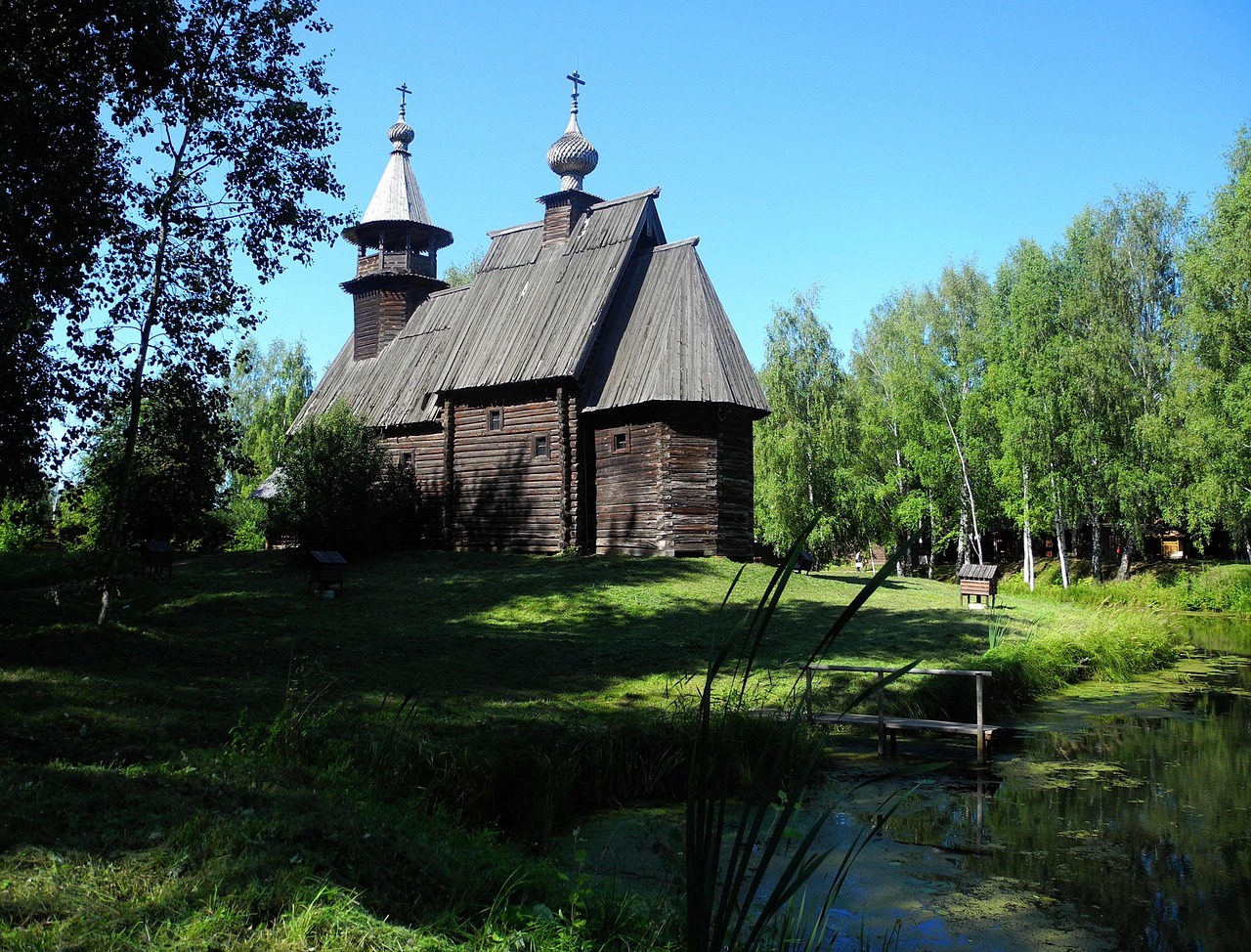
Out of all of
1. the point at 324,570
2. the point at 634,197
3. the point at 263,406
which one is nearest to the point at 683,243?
the point at 634,197

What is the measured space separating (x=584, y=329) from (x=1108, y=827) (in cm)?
1813

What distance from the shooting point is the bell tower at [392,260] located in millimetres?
31656

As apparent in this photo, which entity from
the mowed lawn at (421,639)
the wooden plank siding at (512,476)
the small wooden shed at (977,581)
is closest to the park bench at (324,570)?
the mowed lawn at (421,639)

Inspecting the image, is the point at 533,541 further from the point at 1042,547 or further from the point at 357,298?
the point at 1042,547

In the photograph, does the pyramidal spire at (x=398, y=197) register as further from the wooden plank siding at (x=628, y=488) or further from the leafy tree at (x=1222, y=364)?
the leafy tree at (x=1222, y=364)

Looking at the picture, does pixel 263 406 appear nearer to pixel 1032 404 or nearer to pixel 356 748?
pixel 1032 404

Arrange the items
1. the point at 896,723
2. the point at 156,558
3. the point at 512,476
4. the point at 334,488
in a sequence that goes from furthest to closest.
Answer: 1. the point at 512,476
2. the point at 334,488
3. the point at 156,558
4. the point at 896,723

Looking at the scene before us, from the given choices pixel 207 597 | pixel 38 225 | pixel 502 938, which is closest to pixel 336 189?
pixel 38 225

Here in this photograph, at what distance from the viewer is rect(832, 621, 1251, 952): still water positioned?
6082mm

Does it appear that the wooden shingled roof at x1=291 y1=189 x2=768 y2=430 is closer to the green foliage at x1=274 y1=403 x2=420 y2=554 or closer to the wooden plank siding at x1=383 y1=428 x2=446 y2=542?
the wooden plank siding at x1=383 y1=428 x2=446 y2=542

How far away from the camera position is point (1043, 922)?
5984 mm

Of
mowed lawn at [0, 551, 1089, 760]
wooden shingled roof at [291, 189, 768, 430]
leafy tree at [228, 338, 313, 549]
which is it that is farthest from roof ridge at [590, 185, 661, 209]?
leafy tree at [228, 338, 313, 549]

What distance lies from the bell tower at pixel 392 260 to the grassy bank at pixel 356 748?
1598cm

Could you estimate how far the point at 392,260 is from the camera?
32.1m
